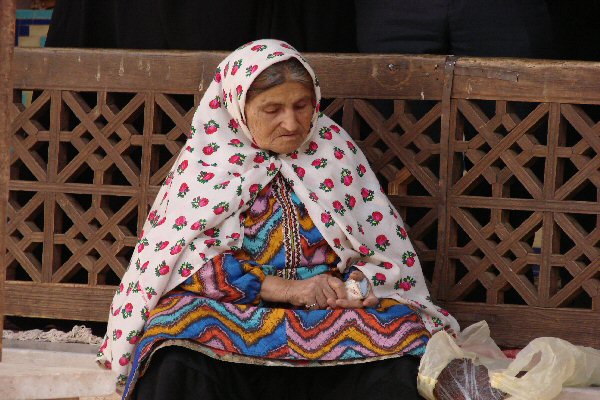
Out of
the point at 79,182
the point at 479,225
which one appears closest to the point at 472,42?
the point at 479,225

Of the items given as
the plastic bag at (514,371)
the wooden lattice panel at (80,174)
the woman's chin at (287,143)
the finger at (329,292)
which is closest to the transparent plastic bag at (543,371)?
the plastic bag at (514,371)

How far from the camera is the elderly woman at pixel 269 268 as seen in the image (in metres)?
3.46

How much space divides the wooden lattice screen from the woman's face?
1.46ft

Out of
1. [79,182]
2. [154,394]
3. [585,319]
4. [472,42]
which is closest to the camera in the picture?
[154,394]

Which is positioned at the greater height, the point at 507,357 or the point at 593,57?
the point at 593,57

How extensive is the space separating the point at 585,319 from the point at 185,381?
136 centimetres

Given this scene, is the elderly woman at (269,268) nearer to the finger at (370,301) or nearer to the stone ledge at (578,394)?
the finger at (370,301)

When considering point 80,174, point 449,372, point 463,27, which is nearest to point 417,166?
point 463,27

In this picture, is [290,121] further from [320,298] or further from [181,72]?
[181,72]

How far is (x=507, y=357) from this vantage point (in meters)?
3.90

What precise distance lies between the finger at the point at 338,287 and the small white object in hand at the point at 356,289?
16mm

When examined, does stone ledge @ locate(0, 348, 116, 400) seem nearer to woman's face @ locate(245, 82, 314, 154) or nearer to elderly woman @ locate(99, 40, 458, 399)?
elderly woman @ locate(99, 40, 458, 399)

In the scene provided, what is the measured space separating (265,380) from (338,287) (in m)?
0.34

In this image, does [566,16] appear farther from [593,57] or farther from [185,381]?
[185,381]
